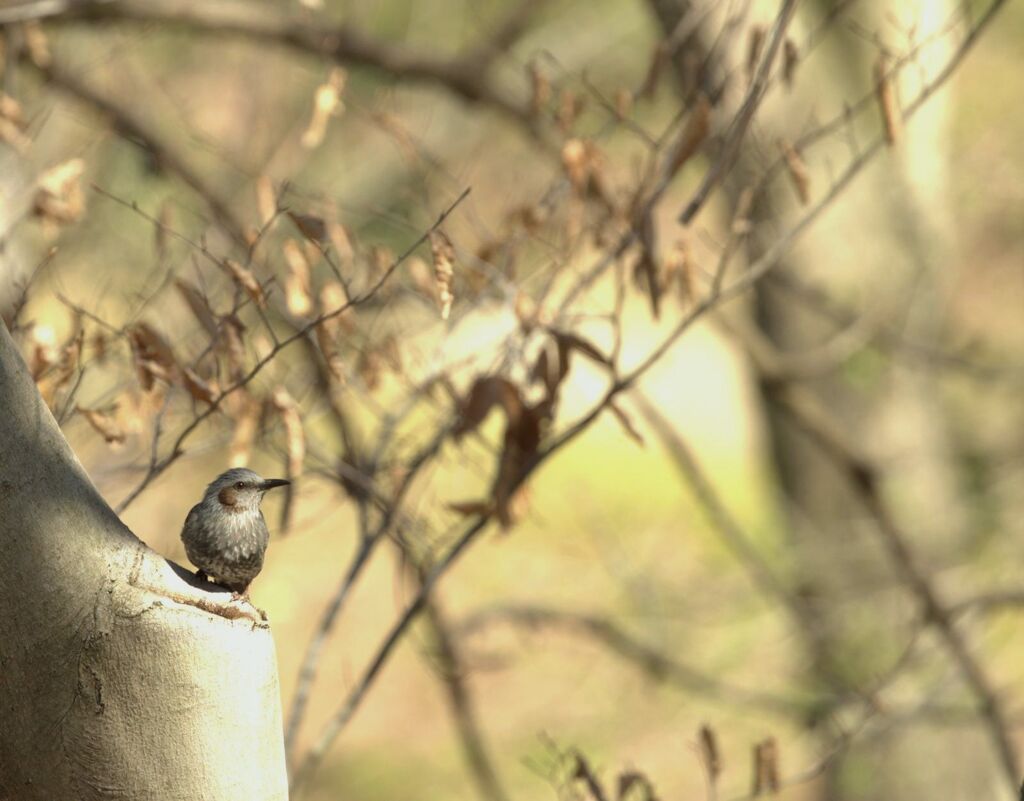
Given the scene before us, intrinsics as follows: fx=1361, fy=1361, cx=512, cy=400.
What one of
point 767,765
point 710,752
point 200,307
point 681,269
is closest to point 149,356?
point 200,307

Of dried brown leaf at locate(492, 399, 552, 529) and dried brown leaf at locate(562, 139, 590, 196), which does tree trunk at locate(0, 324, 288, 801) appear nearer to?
dried brown leaf at locate(492, 399, 552, 529)

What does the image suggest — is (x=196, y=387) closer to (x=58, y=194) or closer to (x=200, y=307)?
(x=200, y=307)

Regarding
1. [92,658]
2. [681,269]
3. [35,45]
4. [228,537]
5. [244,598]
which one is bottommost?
[92,658]

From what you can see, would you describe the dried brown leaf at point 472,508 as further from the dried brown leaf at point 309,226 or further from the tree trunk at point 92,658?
the tree trunk at point 92,658

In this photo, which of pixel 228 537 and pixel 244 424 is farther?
pixel 244 424

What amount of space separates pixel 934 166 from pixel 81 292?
11.2ft

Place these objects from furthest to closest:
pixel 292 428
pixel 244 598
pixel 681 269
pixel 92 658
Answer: pixel 681 269
pixel 292 428
pixel 244 598
pixel 92 658

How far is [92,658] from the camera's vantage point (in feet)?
4.83

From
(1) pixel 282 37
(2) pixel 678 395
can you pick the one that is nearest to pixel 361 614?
(2) pixel 678 395

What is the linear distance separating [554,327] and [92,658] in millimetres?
1172

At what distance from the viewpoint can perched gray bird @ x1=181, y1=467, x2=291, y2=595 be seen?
1747mm

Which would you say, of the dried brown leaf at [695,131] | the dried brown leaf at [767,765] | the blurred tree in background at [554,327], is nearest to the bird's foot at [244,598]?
the blurred tree in background at [554,327]

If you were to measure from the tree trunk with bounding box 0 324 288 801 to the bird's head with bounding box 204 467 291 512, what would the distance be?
1.02ft

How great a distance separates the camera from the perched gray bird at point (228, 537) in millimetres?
1747
